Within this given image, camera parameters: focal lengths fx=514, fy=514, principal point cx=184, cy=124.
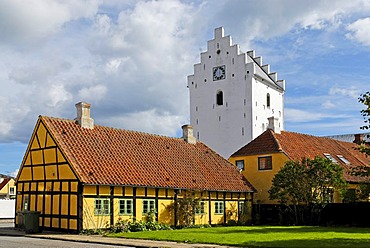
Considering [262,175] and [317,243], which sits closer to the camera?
[317,243]

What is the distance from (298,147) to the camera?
130 ft

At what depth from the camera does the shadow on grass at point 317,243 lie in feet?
60.0

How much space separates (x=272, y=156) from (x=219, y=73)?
71.6 ft

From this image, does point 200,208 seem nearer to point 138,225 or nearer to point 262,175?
point 138,225

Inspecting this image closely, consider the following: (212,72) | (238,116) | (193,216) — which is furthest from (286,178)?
(212,72)

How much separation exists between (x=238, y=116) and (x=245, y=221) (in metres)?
22.2

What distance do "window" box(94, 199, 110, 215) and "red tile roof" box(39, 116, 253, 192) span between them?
1.01 meters

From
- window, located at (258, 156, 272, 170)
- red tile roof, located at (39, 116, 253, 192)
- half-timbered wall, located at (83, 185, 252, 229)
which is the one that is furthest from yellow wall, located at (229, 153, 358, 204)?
half-timbered wall, located at (83, 185, 252, 229)

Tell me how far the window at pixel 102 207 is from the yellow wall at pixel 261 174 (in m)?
13.9

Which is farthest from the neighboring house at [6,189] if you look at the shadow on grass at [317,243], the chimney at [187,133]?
the shadow on grass at [317,243]

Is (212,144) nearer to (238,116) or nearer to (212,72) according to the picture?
(238,116)


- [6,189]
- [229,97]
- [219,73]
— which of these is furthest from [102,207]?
[6,189]

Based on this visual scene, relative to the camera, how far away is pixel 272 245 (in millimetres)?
18578

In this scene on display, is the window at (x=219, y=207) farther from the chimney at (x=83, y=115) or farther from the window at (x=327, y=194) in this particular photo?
the chimney at (x=83, y=115)
